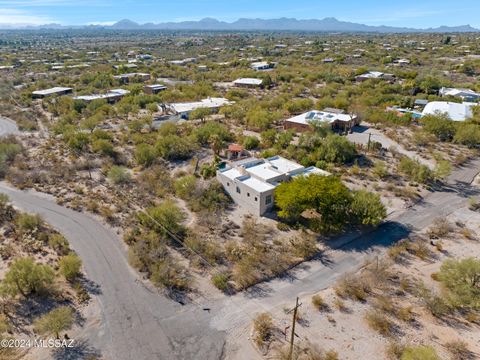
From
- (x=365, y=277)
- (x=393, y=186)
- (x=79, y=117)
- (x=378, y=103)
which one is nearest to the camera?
(x=365, y=277)

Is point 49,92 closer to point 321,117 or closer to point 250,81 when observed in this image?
point 250,81

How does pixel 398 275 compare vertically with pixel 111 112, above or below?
below

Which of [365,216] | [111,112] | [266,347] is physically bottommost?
[266,347]

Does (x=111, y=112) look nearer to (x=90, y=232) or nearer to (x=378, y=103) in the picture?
(x=90, y=232)

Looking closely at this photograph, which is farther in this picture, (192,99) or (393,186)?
(192,99)

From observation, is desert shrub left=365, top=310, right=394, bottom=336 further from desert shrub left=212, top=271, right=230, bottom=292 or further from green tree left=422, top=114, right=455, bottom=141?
green tree left=422, top=114, right=455, bottom=141

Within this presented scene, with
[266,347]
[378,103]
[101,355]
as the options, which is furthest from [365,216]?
[378,103]

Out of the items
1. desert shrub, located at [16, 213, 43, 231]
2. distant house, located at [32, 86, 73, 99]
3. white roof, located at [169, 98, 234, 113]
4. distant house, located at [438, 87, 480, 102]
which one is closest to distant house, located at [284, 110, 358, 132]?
white roof, located at [169, 98, 234, 113]
